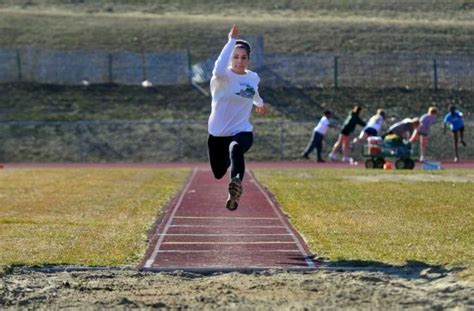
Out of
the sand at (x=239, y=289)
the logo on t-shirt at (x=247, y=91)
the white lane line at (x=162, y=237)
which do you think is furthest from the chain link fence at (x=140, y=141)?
the sand at (x=239, y=289)

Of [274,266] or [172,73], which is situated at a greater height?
[274,266]

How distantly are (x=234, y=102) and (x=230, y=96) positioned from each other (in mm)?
137

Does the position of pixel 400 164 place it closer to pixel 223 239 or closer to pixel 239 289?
pixel 223 239

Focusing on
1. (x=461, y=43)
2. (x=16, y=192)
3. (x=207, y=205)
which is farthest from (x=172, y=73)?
(x=207, y=205)

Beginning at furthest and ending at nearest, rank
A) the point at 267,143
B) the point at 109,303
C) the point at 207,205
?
the point at 267,143 < the point at 207,205 < the point at 109,303

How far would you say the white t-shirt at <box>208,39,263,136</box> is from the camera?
1366 centimetres

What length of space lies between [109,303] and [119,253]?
11.0ft

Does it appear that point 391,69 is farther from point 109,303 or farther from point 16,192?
point 109,303

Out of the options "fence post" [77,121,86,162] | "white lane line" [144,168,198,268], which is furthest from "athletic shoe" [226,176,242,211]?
"fence post" [77,121,86,162]

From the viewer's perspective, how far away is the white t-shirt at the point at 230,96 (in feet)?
44.8

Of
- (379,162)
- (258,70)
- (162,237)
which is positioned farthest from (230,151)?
(258,70)

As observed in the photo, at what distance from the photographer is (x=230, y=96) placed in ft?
45.2

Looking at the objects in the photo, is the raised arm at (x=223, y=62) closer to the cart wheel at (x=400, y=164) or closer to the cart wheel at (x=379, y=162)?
the cart wheel at (x=400, y=164)

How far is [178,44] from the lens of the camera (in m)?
61.4
